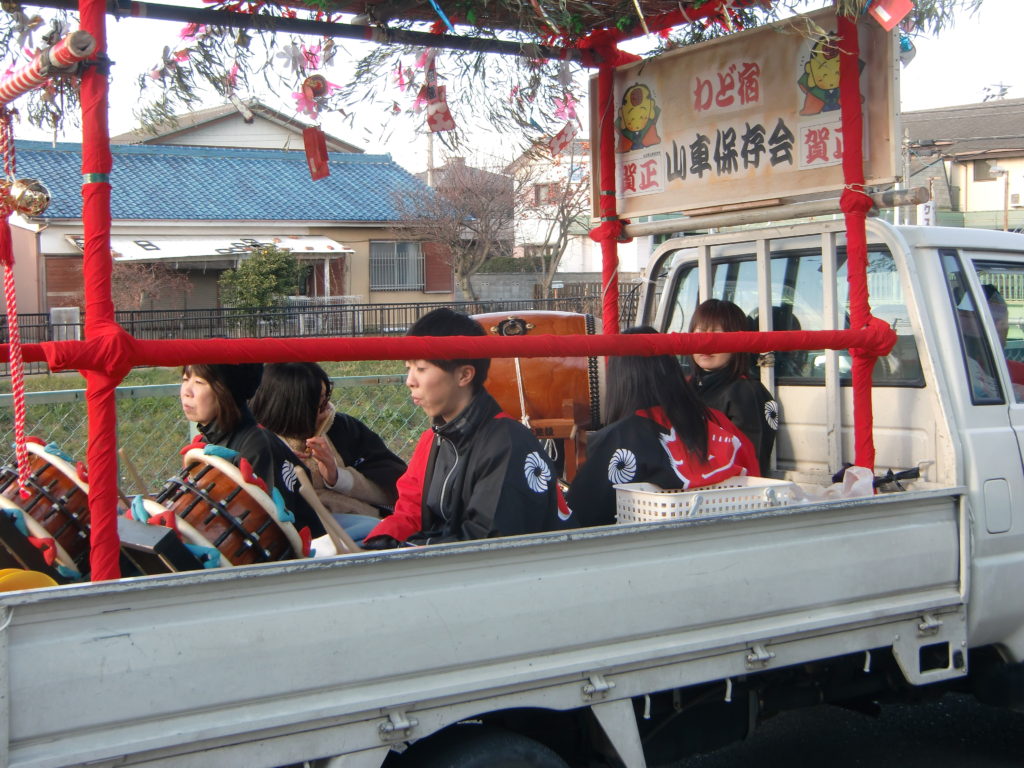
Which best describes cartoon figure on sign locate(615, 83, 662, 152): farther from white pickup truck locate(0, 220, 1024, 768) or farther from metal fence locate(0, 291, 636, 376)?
metal fence locate(0, 291, 636, 376)

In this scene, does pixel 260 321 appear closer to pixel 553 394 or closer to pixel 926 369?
pixel 553 394

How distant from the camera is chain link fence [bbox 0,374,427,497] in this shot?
245 inches

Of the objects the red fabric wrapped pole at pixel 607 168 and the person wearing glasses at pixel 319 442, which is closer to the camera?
the person wearing glasses at pixel 319 442

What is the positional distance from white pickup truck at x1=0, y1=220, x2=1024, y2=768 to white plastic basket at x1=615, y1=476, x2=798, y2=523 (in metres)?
0.24

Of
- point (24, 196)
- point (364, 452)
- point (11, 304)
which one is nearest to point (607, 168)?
point (364, 452)

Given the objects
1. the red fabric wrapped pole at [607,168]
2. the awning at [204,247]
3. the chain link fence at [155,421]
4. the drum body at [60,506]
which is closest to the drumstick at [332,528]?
the drum body at [60,506]

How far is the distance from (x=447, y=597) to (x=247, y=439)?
1.39 metres

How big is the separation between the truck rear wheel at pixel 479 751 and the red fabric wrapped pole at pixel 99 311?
0.80 meters

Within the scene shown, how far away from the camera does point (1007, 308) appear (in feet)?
12.1

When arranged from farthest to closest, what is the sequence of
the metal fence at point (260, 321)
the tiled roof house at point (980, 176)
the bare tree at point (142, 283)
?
the tiled roof house at point (980, 176) < the bare tree at point (142, 283) < the metal fence at point (260, 321)

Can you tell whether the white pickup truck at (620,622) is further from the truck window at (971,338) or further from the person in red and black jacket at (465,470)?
the person in red and black jacket at (465,470)

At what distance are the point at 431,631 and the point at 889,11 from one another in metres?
2.22

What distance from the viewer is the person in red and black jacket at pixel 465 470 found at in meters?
2.80

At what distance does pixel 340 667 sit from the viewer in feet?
6.89
